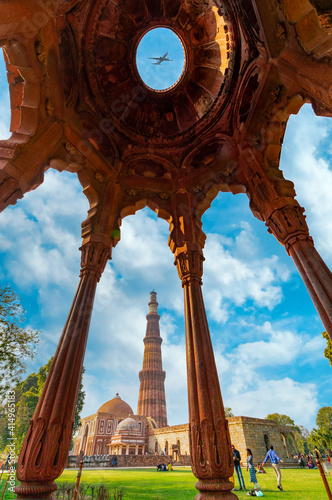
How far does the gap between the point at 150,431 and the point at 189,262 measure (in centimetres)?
4281

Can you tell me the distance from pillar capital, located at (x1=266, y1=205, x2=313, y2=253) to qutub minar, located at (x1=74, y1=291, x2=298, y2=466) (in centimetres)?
1426

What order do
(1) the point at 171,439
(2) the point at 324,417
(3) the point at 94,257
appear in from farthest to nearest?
1. (2) the point at 324,417
2. (1) the point at 171,439
3. (3) the point at 94,257

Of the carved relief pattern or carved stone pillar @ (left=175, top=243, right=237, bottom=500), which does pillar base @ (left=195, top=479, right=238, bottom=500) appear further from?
the carved relief pattern

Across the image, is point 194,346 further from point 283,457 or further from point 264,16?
point 283,457

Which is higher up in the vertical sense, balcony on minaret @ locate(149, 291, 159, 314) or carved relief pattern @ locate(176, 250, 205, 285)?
balcony on minaret @ locate(149, 291, 159, 314)

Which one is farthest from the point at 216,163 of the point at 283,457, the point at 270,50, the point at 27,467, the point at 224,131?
the point at 283,457

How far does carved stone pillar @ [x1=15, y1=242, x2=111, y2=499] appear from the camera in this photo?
3260mm

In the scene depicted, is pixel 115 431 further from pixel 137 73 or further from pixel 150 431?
pixel 137 73

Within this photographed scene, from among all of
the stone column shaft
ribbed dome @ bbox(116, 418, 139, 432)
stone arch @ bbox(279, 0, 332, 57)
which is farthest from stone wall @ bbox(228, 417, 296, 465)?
stone arch @ bbox(279, 0, 332, 57)

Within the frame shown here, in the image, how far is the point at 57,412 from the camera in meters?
3.75

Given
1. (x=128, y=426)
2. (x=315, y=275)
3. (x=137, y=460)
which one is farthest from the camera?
(x=128, y=426)

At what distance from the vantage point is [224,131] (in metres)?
7.65

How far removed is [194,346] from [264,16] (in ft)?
20.5

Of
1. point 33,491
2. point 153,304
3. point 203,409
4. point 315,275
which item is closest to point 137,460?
point 203,409
